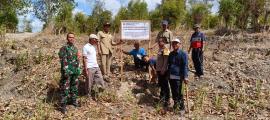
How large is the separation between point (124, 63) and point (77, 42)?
157 inches

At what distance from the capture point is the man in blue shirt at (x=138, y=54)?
11.2 metres

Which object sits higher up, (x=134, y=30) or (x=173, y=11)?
(x=173, y=11)

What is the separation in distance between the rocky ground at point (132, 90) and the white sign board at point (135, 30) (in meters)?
0.97

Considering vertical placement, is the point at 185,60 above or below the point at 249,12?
below

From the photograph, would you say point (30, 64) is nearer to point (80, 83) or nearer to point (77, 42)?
point (80, 83)

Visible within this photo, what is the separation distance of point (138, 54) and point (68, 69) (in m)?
2.46

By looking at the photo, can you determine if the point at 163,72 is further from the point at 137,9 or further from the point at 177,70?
the point at 137,9

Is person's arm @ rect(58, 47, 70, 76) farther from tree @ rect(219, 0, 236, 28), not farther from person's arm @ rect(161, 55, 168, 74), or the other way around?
tree @ rect(219, 0, 236, 28)

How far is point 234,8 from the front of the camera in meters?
20.9

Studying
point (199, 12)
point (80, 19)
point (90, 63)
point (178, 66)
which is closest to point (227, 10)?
point (199, 12)

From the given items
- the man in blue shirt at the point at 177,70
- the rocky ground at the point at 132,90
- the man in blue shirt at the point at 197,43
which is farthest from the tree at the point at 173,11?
the man in blue shirt at the point at 177,70

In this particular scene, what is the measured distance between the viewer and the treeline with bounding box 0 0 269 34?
19203mm

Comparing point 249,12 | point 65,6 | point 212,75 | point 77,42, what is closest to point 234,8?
point 249,12

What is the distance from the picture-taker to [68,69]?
923 centimetres
